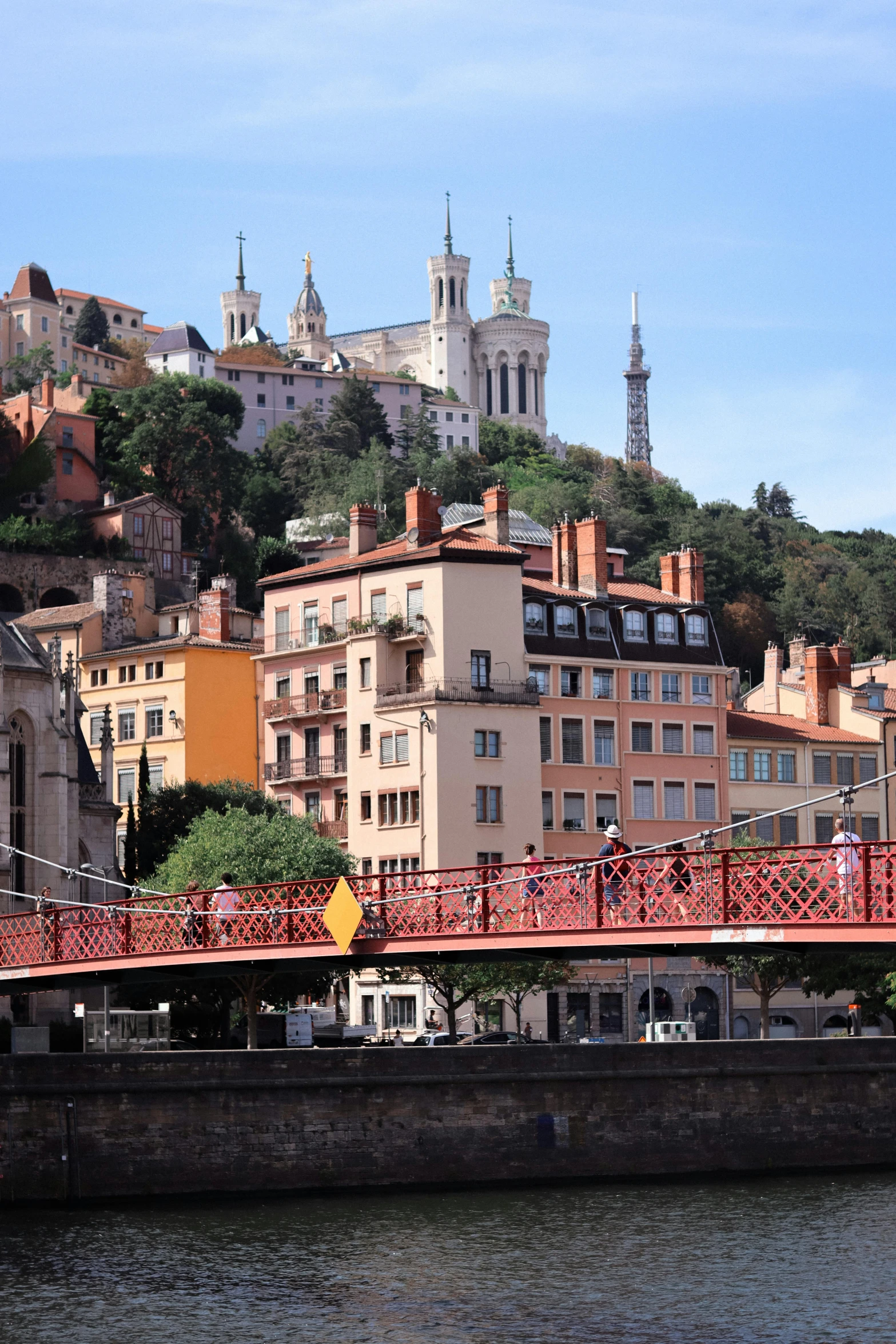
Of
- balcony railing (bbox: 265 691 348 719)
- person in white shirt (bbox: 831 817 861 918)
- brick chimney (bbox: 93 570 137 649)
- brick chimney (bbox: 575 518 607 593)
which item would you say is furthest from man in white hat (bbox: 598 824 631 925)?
brick chimney (bbox: 93 570 137 649)

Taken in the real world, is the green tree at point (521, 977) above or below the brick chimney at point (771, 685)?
below

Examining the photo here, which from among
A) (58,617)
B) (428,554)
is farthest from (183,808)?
(58,617)

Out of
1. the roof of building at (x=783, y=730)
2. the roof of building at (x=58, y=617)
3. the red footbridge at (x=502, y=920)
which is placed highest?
the roof of building at (x=58, y=617)

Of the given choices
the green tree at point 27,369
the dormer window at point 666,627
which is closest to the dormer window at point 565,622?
the dormer window at point 666,627

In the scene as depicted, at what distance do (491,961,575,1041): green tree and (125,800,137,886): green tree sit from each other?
45.8 feet

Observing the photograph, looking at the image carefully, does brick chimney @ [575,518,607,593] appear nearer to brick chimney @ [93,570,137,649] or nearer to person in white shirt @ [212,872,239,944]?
brick chimney @ [93,570,137,649]

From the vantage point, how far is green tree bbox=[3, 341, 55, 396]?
17238 centimetres

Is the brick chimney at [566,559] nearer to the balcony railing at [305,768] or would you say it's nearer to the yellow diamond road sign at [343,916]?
the balcony railing at [305,768]

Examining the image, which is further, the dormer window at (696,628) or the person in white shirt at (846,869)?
the dormer window at (696,628)

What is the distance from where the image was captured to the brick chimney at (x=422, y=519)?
81812 millimetres

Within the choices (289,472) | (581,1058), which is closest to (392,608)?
(581,1058)

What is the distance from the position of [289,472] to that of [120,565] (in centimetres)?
3749

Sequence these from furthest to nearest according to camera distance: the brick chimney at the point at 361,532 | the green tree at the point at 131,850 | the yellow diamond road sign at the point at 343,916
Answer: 1. the brick chimney at the point at 361,532
2. the green tree at the point at 131,850
3. the yellow diamond road sign at the point at 343,916

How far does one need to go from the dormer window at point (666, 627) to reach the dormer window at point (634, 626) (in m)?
0.45
